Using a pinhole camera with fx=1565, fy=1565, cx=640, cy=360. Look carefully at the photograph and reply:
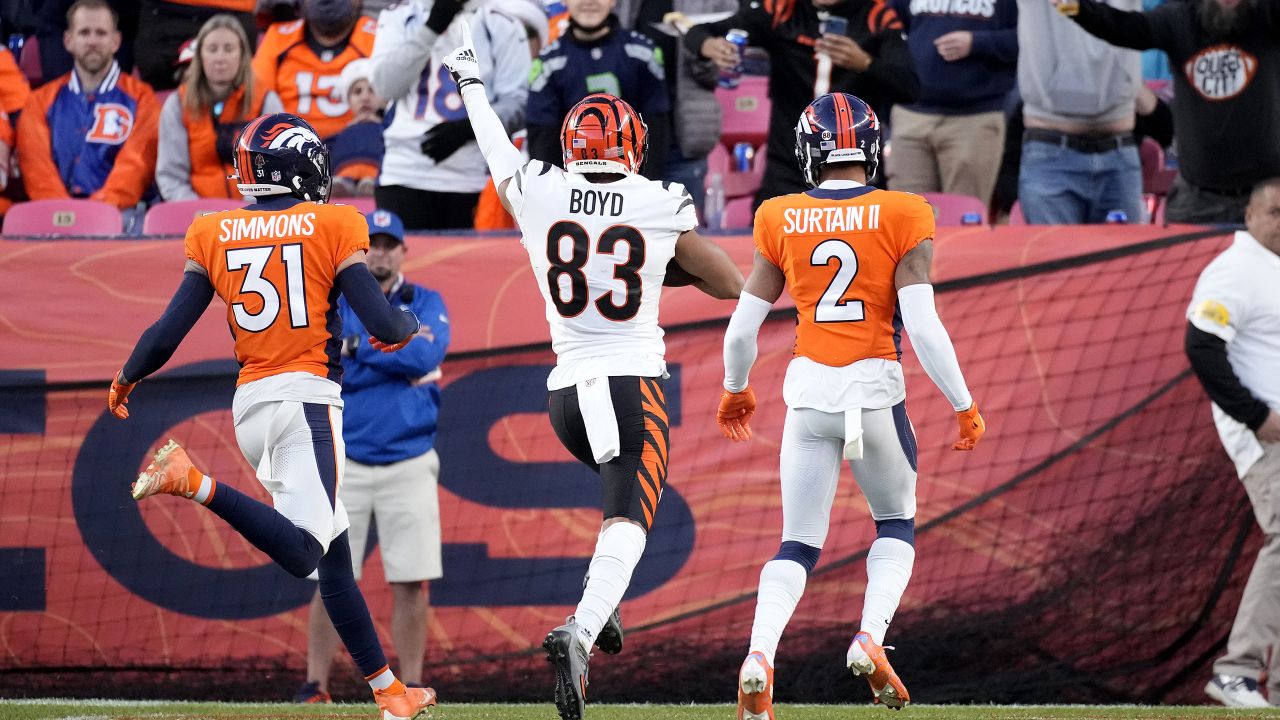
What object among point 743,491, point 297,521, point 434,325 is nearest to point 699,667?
point 743,491

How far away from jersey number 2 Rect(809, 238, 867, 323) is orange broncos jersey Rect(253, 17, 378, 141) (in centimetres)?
480

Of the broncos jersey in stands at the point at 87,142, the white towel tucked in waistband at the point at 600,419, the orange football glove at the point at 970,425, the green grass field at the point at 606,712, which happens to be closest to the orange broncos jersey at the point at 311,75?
the broncos jersey in stands at the point at 87,142

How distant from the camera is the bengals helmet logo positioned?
30.8ft

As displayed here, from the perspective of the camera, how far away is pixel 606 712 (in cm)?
645

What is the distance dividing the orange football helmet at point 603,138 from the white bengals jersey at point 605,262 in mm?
62

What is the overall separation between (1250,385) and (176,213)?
5.54m

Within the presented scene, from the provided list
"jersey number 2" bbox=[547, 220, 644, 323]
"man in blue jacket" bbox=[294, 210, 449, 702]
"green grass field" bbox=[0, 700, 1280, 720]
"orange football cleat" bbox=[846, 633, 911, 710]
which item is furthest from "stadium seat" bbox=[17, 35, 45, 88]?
"orange football cleat" bbox=[846, 633, 911, 710]

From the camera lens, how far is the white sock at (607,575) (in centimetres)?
495

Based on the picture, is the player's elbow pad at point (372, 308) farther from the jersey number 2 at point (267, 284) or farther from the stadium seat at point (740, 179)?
the stadium seat at point (740, 179)

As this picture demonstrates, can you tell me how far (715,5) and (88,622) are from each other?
5172 millimetres

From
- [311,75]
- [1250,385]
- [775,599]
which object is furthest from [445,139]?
[1250,385]

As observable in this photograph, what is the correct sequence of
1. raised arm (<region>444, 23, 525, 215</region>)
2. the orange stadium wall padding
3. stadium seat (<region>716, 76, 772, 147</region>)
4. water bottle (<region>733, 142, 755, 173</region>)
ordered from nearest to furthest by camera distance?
raised arm (<region>444, 23, 525, 215</region>) < the orange stadium wall padding < water bottle (<region>733, 142, 755, 173</region>) < stadium seat (<region>716, 76, 772, 147</region>)

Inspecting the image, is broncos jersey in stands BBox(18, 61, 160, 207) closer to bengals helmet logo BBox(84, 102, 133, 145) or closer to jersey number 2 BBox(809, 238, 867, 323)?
bengals helmet logo BBox(84, 102, 133, 145)

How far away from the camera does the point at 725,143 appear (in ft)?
37.5
